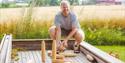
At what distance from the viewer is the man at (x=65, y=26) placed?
244 inches

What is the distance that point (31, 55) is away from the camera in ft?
21.2

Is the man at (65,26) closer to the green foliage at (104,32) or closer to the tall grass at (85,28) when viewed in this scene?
the tall grass at (85,28)

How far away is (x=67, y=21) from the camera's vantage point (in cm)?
631

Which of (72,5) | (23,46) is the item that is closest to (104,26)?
(72,5)

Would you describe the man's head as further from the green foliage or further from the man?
the green foliage

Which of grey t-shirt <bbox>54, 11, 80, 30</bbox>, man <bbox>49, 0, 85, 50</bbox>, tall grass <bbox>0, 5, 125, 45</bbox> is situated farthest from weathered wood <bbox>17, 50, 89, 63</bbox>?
tall grass <bbox>0, 5, 125, 45</bbox>

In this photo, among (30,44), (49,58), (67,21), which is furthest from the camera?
(30,44)

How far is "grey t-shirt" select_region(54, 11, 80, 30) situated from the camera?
6.21 metres

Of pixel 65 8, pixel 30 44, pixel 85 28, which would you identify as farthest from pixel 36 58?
pixel 85 28

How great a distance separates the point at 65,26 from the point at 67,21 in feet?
0.46

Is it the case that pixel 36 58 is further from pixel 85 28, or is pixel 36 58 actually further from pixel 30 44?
pixel 85 28

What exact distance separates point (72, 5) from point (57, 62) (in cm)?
616

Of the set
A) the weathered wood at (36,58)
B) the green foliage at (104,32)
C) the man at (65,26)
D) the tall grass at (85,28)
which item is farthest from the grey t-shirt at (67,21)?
the green foliage at (104,32)

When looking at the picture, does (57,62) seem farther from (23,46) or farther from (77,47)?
(23,46)
